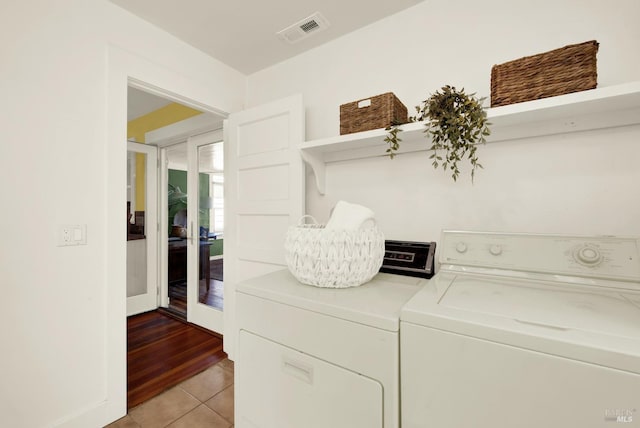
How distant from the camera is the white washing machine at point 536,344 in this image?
55cm

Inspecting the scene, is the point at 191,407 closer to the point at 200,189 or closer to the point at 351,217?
the point at 351,217

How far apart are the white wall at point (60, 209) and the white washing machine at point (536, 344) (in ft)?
5.62

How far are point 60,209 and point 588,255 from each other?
2.36m

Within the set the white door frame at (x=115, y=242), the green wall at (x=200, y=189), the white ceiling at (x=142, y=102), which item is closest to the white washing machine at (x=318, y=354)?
the white door frame at (x=115, y=242)

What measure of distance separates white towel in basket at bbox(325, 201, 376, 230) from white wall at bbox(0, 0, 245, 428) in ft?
4.39

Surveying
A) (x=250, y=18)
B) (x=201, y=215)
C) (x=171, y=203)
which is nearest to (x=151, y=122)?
(x=171, y=203)

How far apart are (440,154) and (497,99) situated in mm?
392

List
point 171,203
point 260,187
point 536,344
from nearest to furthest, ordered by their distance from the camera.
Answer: point 536,344 → point 260,187 → point 171,203

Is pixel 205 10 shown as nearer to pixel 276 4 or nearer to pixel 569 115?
pixel 276 4

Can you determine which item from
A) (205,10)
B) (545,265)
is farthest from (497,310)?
(205,10)

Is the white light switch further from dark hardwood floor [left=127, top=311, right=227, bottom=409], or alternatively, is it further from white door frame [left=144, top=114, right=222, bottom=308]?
white door frame [left=144, top=114, right=222, bottom=308]

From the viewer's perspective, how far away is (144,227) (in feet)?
10.9

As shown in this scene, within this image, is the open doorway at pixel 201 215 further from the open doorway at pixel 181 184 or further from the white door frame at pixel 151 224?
the white door frame at pixel 151 224

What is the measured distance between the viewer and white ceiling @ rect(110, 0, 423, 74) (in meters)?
1.59
